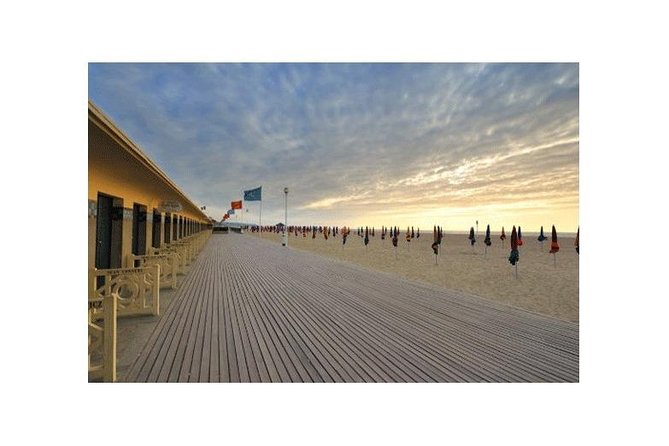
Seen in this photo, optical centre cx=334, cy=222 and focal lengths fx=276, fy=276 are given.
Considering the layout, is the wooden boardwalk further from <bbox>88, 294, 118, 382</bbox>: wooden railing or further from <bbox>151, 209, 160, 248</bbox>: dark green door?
<bbox>151, 209, 160, 248</bbox>: dark green door

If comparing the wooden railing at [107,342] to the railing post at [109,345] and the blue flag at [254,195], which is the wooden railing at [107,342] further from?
the blue flag at [254,195]

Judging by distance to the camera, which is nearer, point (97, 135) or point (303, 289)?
point (97, 135)

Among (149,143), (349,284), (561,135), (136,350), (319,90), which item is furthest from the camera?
(149,143)

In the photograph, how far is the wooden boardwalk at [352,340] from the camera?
3018mm

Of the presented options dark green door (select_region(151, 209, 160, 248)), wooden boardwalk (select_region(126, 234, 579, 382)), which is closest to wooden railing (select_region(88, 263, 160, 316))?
wooden boardwalk (select_region(126, 234, 579, 382))

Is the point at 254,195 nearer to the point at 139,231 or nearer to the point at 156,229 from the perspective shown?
the point at 156,229

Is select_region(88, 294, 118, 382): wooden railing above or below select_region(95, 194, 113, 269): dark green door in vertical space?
below

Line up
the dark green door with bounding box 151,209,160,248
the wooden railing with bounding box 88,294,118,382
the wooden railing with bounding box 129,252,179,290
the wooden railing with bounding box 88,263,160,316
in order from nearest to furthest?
the wooden railing with bounding box 88,294,118,382
the wooden railing with bounding box 88,263,160,316
the wooden railing with bounding box 129,252,179,290
the dark green door with bounding box 151,209,160,248

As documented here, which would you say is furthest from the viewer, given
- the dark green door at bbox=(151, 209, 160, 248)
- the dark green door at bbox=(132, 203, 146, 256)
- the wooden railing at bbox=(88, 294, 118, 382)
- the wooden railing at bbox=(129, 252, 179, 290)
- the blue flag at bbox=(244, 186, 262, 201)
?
the blue flag at bbox=(244, 186, 262, 201)

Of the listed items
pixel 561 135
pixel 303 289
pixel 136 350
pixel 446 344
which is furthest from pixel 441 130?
pixel 136 350

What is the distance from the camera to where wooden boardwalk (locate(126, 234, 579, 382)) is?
302 centimetres
